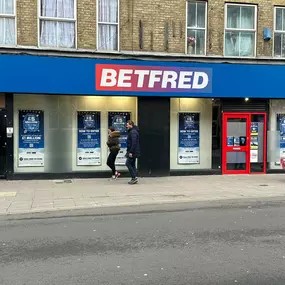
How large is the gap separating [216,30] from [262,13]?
181 centimetres

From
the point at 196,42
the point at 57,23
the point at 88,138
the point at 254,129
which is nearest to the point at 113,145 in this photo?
the point at 88,138

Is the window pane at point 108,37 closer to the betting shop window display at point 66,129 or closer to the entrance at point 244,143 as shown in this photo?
the betting shop window display at point 66,129

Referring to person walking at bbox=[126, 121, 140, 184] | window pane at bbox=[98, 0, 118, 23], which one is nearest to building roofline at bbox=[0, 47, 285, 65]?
window pane at bbox=[98, 0, 118, 23]

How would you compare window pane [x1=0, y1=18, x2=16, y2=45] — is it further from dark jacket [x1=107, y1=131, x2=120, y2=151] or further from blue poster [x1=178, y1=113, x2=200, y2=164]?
blue poster [x1=178, y1=113, x2=200, y2=164]

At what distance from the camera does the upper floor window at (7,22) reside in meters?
11.8

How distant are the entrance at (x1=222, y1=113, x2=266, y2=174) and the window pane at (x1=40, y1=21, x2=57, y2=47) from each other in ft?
20.7

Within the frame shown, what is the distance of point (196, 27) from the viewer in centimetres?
1320

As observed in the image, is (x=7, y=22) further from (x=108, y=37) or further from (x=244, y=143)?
(x=244, y=143)

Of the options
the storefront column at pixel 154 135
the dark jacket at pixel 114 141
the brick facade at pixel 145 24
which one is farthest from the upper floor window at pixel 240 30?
the dark jacket at pixel 114 141

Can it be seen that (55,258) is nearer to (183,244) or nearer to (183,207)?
(183,244)

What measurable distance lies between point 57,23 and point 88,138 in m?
3.81

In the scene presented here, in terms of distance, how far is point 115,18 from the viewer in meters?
12.6

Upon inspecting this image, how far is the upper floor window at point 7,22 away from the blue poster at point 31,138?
2.24m

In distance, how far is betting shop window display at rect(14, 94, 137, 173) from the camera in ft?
40.2
